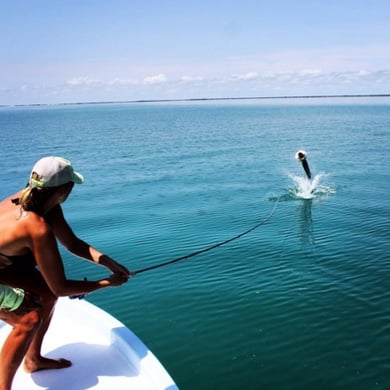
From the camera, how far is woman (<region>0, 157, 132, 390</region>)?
3566 mm

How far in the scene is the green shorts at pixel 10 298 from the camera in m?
3.73

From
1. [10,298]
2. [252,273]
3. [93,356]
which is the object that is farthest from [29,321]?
[252,273]

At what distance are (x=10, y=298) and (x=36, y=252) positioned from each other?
549 mm

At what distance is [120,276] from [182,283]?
233 inches

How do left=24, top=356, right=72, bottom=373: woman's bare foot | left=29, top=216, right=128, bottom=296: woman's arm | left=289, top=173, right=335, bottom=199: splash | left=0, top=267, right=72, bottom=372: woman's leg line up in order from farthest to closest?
left=289, top=173, right=335, bottom=199: splash
left=24, top=356, right=72, bottom=373: woman's bare foot
left=0, top=267, right=72, bottom=372: woman's leg
left=29, top=216, right=128, bottom=296: woman's arm

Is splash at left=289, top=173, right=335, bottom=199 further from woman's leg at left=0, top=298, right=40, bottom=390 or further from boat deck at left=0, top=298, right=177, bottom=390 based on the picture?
woman's leg at left=0, top=298, right=40, bottom=390

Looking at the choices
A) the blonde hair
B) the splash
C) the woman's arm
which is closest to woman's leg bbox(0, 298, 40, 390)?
the woman's arm

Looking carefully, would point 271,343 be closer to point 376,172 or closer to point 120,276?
point 120,276

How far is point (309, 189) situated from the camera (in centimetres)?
2047

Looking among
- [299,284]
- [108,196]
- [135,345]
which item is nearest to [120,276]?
[135,345]

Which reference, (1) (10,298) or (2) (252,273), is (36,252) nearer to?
(1) (10,298)

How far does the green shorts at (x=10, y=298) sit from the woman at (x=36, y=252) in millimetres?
64

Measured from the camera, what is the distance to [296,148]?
1545 inches

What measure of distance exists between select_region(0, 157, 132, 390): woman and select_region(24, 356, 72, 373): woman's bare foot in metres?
0.50
